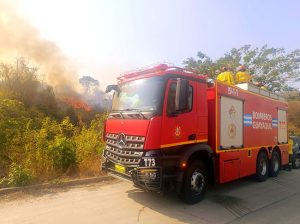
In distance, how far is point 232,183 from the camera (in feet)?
27.6

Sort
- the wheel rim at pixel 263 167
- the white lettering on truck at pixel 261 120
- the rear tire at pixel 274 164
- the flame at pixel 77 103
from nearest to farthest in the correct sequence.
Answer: the white lettering on truck at pixel 261 120, the wheel rim at pixel 263 167, the rear tire at pixel 274 164, the flame at pixel 77 103

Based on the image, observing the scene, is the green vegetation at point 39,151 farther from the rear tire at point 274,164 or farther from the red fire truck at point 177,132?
the rear tire at point 274,164

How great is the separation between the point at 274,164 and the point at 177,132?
5.52 meters

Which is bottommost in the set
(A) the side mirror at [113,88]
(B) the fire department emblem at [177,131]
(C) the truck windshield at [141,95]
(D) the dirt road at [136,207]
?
(D) the dirt road at [136,207]

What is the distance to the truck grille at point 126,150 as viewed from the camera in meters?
5.52

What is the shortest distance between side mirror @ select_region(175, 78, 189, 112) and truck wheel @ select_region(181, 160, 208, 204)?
132 cm

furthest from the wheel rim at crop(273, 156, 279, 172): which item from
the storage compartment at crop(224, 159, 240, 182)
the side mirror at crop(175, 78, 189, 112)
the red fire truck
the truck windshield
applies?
the truck windshield

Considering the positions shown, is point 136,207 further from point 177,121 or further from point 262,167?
point 262,167

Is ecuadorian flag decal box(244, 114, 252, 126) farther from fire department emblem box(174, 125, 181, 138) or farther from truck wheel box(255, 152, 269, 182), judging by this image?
fire department emblem box(174, 125, 181, 138)

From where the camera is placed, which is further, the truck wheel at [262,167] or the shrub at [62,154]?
the truck wheel at [262,167]

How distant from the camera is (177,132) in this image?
18.7 feet

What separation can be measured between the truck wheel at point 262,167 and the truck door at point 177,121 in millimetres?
3571

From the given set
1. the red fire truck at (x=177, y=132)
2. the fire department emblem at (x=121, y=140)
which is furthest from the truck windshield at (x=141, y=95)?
the fire department emblem at (x=121, y=140)

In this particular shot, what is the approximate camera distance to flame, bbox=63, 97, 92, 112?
22.2 metres
